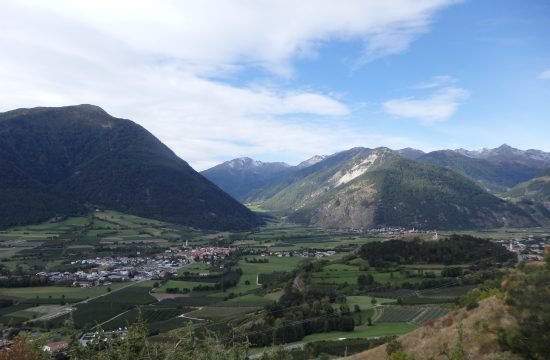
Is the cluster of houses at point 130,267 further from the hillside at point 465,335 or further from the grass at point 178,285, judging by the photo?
the hillside at point 465,335

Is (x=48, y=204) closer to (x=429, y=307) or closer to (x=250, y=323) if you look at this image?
(x=250, y=323)

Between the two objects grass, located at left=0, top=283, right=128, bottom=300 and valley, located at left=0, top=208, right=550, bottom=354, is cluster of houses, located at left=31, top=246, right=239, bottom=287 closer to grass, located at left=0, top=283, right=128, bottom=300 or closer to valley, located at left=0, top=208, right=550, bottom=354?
valley, located at left=0, top=208, right=550, bottom=354

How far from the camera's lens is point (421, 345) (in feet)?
97.6

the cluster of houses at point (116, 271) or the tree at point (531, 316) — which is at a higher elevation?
the tree at point (531, 316)

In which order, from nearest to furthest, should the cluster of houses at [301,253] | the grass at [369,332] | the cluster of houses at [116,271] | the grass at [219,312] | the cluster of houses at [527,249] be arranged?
the grass at [369,332] → the grass at [219,312] → the cluster of houses at [527,249] → the cluster of houses at [116,271] → the cluster of houses at [301,253]

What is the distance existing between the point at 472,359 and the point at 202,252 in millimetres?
109357

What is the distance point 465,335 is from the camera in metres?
25.9

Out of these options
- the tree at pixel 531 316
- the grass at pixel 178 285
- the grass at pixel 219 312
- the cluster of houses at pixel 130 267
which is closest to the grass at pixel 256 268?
the grass at pixel 178 285

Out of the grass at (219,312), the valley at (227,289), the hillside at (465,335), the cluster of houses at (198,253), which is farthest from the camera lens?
the cluster of houses at (198,253)

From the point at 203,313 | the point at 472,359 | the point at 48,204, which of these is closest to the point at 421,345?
the point at 472,359

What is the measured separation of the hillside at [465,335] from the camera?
76.6 ft

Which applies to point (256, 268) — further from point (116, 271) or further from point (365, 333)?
point (365, 333)

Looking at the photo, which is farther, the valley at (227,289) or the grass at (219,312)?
the grass at (219,312)

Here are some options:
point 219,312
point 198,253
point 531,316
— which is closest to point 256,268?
point 198,253
